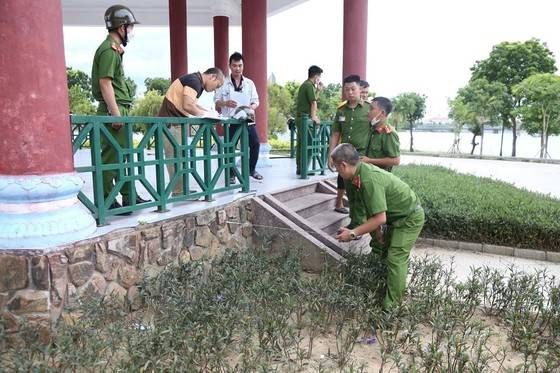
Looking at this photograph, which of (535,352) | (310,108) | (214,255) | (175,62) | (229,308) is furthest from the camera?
(175,62)

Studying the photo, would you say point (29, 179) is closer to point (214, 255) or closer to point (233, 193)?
point (214, 255)

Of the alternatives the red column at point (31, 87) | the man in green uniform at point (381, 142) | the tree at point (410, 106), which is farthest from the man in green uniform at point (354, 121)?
the tree at point (410, 106)

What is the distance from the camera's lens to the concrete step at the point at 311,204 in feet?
18.6

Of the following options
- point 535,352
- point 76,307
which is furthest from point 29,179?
point 535,352

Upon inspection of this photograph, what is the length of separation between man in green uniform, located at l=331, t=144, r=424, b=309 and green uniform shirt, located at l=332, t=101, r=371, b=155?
1.61 m

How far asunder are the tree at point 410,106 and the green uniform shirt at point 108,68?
3002cm

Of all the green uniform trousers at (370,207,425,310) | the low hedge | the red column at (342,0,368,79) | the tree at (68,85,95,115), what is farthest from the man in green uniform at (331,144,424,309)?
the tree at (68,85,95,115)

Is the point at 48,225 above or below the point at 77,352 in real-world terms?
above

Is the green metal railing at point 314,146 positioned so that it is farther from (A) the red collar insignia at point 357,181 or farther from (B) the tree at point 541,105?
(B) the tree at point 541,105

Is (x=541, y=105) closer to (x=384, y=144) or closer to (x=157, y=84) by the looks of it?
(x=384, y=144)

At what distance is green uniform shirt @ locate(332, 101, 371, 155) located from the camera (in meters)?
5.25

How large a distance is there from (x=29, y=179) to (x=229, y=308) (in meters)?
1.54

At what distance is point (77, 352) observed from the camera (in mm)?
2527

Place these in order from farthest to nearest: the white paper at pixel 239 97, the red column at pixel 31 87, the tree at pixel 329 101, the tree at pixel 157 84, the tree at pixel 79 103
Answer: the tree at pixel 157 84 < the tree at pixel 329 101 < the tree at pixel 79 103 < the white paper at pixel 239 97 < the red column at pixel 31 87
